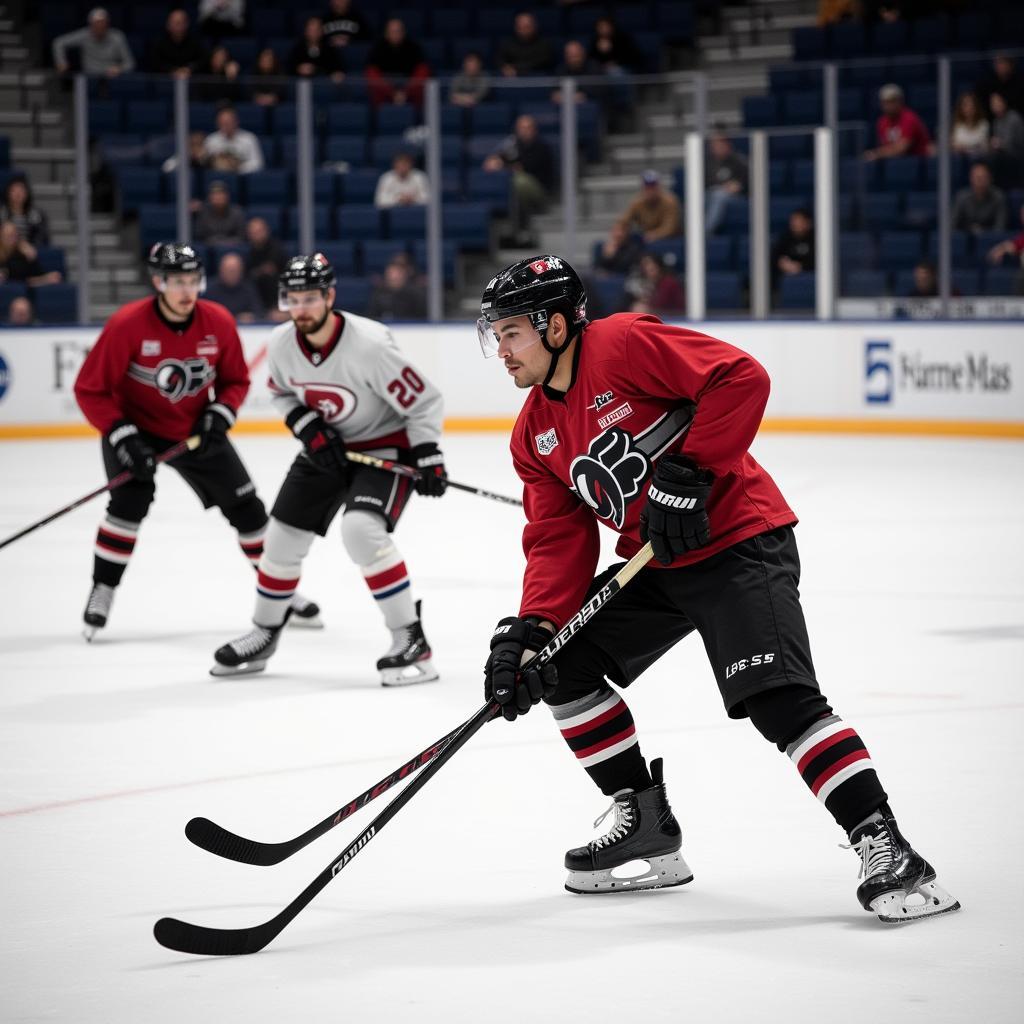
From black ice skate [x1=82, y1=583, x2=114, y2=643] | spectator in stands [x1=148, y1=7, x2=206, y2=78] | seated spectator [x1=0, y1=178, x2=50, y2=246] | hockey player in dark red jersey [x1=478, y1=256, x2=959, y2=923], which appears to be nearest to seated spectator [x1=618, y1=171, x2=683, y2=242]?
spectator in stands [x1=148, y1=7, x2=206, y2=78]

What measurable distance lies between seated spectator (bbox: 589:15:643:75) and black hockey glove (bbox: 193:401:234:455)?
7430 millimetres

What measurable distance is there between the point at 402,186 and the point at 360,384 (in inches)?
249

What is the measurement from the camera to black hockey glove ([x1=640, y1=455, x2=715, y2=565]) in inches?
99.6

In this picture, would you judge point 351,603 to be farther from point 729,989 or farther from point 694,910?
point 729,989

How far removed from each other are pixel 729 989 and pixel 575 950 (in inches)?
10.7

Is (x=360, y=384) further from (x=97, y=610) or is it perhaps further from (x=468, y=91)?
(x=468, y=91)

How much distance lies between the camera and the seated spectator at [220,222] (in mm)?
10547

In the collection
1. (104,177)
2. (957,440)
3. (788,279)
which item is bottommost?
(957,440)

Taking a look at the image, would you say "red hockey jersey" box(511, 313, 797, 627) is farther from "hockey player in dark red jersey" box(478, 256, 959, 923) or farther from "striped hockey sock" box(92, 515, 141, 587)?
"striped hockey sock" box(92, 515, 141, 587)

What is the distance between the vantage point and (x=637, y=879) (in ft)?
9.16

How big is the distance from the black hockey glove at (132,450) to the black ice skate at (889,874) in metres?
2.99

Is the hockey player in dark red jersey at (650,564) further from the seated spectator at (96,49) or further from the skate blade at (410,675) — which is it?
the seated spectator at (96,49)

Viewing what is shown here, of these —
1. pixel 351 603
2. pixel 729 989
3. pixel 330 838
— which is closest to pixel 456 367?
pixel 351 603

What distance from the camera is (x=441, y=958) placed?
97.5 inches
